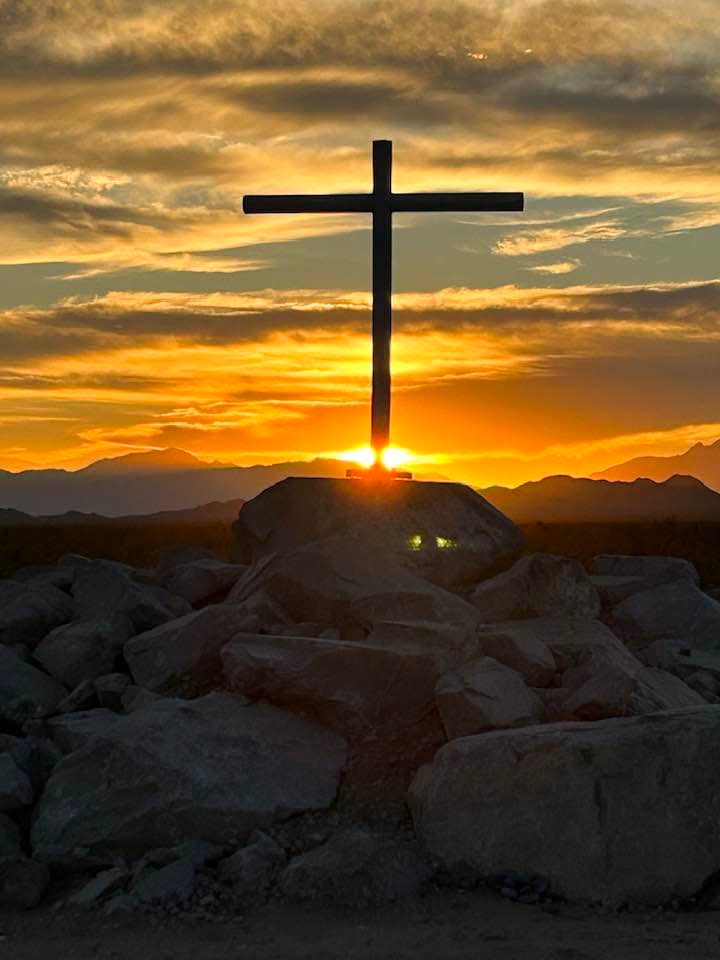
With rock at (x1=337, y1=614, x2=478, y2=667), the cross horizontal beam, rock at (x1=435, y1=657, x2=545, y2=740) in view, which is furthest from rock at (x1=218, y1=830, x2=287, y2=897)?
the cross horizontal beam

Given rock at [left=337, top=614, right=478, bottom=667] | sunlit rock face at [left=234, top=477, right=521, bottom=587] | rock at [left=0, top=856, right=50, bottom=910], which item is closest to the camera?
rock at [left=0, top=856, right=50, bottom=910]

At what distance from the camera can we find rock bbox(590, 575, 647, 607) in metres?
14.8

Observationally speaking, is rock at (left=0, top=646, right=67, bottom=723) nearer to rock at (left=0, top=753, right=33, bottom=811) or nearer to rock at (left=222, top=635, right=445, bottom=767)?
rock at (left=0, top=753, right=33, bottom=811)

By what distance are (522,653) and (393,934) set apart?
3483 millimetres

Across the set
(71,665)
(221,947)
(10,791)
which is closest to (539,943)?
(221,947)

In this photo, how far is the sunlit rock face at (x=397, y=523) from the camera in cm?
1322

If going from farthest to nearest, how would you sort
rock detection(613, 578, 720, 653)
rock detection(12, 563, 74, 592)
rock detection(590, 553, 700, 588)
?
1. rock detection(590, 553, 700, 588)
2. rock detection(12, 563, 74, 592)
3. rock detection(613, 578, 720, 653)

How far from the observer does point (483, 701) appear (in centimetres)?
1023

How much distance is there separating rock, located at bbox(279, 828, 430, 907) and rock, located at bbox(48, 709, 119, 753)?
243cm

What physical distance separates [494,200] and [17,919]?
845cm

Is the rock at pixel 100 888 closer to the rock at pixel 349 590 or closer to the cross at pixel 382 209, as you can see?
the rock at pixel 349 590

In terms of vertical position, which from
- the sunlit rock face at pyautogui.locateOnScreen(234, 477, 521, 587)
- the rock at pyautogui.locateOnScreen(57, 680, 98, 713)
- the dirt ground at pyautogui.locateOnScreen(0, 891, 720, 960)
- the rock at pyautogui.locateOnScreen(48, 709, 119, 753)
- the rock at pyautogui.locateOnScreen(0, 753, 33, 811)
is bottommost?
the dirt ground at pyautogui.locateOnScreen(0, 891, 720, 960)

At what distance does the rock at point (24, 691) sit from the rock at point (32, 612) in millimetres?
869

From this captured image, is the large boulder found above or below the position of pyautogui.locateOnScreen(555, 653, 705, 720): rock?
below
